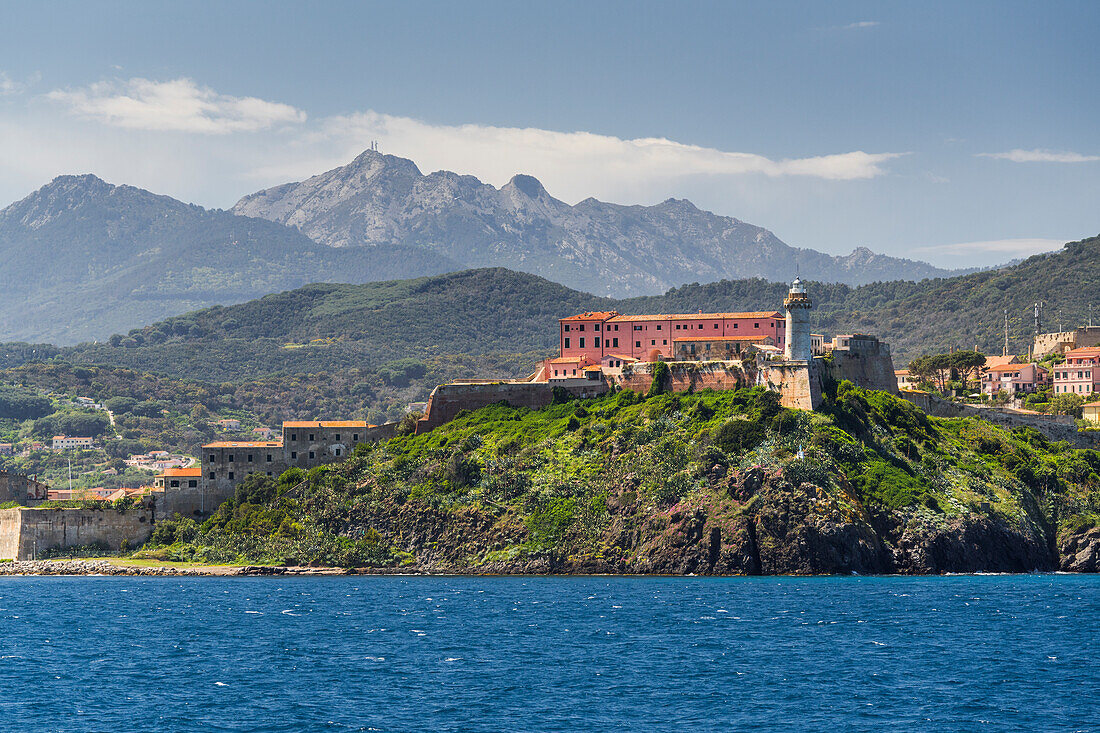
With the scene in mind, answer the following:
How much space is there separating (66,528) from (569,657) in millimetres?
71147

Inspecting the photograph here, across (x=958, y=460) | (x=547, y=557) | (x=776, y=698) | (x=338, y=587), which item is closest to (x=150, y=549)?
(x=338, y=587)

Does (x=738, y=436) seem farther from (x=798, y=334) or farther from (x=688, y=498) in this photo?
(x=798, y=334)

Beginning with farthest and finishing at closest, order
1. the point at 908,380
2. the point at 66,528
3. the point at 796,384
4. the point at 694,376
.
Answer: the point at 908,380
the point at 66,528
the point at 694,376
the point at 796,384

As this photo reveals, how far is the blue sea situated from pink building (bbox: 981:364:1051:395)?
5938cm

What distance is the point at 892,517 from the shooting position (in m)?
100

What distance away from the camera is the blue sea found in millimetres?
52875

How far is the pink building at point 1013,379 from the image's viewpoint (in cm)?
15438

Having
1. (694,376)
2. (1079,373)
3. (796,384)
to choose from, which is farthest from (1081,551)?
(1079,373)

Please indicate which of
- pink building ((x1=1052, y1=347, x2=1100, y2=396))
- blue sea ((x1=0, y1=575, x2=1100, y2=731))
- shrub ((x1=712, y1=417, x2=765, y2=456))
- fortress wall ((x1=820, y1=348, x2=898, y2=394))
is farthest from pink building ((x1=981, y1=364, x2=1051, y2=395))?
blue sea ((x1=0, y1=575, x2=1100, y2=731))

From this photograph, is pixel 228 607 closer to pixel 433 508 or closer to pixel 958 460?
pixel 433 508

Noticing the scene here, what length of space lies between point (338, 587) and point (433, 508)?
47.5 feet

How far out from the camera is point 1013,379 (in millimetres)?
155875

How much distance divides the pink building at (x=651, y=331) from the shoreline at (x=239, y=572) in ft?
106

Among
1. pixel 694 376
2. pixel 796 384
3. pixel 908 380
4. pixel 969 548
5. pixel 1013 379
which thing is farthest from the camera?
pixel 1013 379
